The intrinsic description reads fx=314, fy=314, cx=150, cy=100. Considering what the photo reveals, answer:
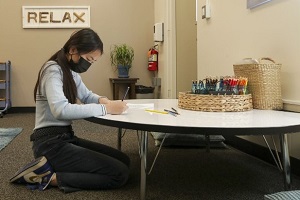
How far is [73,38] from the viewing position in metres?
1.55

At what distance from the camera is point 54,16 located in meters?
4.52

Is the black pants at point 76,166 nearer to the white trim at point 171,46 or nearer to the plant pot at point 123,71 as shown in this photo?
the white trim at point 171,46

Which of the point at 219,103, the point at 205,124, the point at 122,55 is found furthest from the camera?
the point at 122,55

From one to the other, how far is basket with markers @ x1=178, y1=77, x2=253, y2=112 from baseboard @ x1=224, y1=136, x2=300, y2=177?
17.9 inches

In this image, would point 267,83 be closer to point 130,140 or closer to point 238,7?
point 238,7

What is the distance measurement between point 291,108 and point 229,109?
1.44 ft

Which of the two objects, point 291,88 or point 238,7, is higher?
point 238,7

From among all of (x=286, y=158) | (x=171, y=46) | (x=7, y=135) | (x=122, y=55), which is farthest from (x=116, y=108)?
(x=122, y=55)

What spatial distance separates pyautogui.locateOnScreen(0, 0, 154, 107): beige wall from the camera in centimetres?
450

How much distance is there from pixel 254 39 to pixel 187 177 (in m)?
1.00

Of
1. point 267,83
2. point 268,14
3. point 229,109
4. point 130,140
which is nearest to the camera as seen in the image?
→ point 229,109

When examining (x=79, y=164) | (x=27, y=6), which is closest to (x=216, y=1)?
(x=79, y=164)

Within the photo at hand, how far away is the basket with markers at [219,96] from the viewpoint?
151cm

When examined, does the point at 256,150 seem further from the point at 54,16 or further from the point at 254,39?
the point at 54,16
